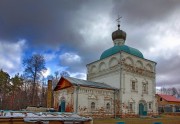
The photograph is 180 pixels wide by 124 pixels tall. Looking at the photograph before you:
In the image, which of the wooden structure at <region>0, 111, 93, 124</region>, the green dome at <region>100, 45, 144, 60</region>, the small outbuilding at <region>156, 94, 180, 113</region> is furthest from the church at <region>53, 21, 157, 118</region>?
the small outbuilding at <region>156, 94, 180, 113</region>

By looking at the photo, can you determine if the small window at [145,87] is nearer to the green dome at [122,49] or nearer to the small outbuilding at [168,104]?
the green dome at [122,49]

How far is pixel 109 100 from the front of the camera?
85.8ft

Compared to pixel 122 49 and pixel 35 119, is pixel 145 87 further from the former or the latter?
pixel 35 119

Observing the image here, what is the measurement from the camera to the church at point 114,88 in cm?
2402

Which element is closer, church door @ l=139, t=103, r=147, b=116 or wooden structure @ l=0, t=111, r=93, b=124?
wooden structure @ l=0, t=111, r=93, b=124

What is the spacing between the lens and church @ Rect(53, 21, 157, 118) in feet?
78.8

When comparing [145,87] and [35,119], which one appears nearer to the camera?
[35,119]

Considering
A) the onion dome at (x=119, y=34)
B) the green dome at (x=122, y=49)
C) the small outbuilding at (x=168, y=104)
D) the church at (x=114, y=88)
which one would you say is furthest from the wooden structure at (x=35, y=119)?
the small outbuilding at (x=168, y=104)

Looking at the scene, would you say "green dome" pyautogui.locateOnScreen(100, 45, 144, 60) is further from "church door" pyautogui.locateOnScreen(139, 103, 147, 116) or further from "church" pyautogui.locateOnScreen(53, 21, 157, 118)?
"church door" pyautogui.locateOnScreen(139, 103, 147, 116)

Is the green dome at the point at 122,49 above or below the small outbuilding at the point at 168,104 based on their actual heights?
above

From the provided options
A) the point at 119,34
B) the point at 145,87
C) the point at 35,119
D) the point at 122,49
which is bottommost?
the point at 35,119

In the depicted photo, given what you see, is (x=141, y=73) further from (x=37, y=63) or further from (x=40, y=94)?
(x=40, y=94)

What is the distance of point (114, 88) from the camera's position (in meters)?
27.1

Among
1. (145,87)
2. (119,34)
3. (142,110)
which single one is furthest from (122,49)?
(142,110)
